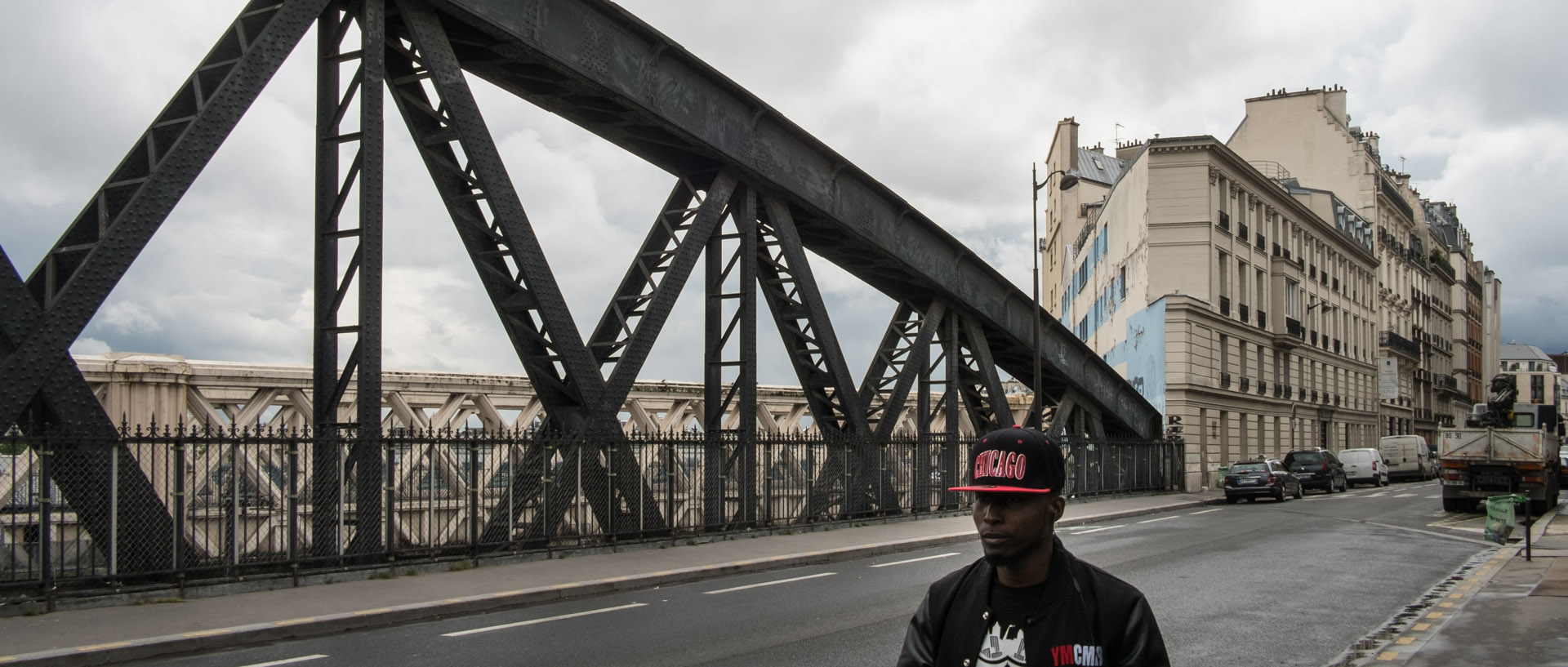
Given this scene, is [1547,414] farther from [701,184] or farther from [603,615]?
[603,615]

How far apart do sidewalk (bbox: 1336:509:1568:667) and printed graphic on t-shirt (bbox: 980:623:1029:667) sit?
23.7ft

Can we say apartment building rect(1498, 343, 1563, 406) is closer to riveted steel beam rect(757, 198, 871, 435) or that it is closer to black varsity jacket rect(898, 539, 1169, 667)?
riveted steel beam rect(757, 198, 871, 435)

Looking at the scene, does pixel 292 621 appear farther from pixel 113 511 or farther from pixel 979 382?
pixel 979 382

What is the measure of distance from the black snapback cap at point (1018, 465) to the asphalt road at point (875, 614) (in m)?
6.64

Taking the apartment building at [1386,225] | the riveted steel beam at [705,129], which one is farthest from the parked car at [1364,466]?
the riveted steel beam at [705,129]

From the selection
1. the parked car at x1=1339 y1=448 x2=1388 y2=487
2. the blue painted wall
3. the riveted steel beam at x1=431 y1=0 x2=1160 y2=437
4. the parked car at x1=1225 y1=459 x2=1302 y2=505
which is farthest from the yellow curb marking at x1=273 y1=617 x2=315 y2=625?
the parked car at x1=1339 y1=448 x2=1388 y2=487

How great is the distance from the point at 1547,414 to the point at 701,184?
2192 centimetres

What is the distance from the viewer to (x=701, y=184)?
20547 mm

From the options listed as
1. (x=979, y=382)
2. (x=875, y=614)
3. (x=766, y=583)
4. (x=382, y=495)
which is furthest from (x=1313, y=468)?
(x=382, y=495)

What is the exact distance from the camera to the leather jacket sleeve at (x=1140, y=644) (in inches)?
113

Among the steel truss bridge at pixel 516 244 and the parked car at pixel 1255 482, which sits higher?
the steel truss bridge at pixel 516 244

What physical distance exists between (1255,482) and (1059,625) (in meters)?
35.4

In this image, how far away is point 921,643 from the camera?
123 inches

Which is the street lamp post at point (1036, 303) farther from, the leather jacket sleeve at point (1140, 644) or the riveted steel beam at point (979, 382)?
the leather jacket sleeve at point (1140, 644)
